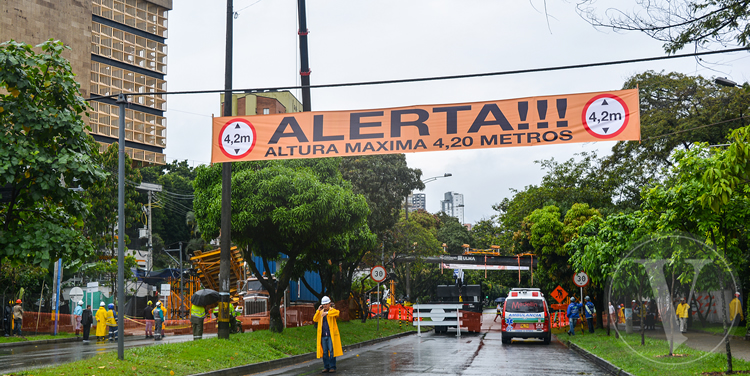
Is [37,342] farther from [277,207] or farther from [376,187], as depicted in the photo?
[376,187]

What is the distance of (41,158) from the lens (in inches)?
379

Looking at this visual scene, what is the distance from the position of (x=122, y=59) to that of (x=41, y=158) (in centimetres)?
7820

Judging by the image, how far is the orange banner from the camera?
11984 millimetres

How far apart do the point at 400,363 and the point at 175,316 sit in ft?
106

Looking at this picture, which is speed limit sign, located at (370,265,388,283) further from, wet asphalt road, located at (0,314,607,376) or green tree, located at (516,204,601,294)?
green tree, located at (516,204,601,294)

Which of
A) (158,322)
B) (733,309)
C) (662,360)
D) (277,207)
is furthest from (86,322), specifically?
(733,309)

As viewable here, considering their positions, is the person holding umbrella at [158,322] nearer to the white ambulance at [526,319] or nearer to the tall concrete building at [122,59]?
the white ambulance at [526,319]

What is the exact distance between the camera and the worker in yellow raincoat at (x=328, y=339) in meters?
13.7

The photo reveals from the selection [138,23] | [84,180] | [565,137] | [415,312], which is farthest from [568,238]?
[138,23]

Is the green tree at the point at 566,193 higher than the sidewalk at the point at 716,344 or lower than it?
higher

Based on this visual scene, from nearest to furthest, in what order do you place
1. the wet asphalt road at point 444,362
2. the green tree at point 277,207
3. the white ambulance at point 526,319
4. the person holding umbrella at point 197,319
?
the wet asphalt road at point 444,362 < the person holding umbrella at point 197,319 < the green tree at point 277,207 < the white ambulance at point 526,319

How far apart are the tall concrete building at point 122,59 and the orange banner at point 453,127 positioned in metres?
60.4

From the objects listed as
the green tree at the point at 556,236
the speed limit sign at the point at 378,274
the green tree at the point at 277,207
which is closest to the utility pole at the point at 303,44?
the green tree at the point at 277,207

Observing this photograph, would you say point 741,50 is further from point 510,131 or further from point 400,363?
point 400,363
